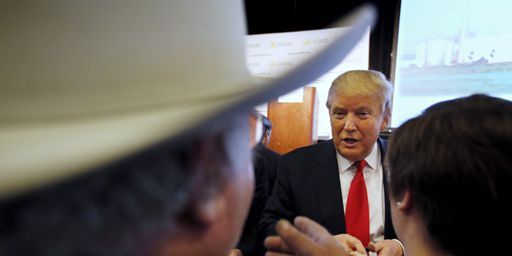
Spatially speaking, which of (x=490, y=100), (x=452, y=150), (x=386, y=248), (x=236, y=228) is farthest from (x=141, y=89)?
(x=386, y=248)

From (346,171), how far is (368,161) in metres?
0.11

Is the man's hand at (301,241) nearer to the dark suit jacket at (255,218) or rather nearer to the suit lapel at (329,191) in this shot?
the dark suit jacket at (255,218)

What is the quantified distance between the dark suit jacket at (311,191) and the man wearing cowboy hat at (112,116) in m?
1.00

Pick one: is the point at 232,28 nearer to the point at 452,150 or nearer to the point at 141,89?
the point at 141,89

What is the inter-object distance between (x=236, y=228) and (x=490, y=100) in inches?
26.9

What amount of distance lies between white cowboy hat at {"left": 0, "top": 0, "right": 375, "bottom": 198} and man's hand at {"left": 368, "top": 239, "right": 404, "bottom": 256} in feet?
3.25

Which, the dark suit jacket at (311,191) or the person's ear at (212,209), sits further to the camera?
the dark suit jacket at (311,191)

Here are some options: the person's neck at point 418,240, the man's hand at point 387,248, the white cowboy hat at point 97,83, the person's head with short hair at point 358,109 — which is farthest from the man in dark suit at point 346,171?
the white cowboy hat at point 97,83

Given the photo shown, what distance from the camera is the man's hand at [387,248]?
112 centimetres

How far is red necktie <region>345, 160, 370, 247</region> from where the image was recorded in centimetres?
133

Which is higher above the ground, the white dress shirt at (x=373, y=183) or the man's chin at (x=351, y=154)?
the man's chin at (x=351, y=154)

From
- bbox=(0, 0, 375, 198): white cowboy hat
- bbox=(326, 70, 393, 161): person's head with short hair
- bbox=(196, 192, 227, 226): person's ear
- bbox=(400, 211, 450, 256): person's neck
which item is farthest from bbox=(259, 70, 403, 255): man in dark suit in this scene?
bbox=(0, 0, 375, 198): white cowboy hat

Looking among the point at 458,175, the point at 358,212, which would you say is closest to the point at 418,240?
the point at 458,175

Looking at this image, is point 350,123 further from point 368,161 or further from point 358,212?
point 358,212
